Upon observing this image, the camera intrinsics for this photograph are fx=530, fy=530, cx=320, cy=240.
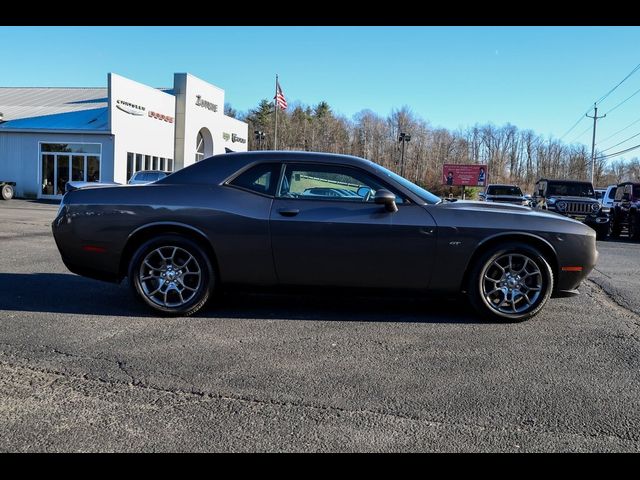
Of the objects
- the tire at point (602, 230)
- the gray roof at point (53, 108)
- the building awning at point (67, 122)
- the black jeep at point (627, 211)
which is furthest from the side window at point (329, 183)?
the gray roof at point (53, 108)

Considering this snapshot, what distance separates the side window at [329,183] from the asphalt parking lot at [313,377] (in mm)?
1180

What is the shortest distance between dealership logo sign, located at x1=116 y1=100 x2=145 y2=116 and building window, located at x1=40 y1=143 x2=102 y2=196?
7.61ft

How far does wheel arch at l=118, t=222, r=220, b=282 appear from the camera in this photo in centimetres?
498

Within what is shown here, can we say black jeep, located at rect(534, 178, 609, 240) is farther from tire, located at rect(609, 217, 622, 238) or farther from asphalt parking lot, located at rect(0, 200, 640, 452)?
asphalt parking lot, located at rect(0, 200, 640, 452)

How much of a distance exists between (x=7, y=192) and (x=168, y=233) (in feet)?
84.9

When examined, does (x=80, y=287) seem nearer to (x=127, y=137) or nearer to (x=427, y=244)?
(x=427, y=244)

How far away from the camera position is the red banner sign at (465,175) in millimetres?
48500

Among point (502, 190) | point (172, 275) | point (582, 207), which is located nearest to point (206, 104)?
point (502, 190)

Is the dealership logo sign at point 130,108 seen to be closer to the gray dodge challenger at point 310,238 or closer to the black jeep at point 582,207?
the black jeep at point 582,207

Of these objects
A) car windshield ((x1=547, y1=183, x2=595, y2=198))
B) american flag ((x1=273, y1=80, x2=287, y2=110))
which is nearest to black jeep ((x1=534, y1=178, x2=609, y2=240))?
car windshield ((x1=547, y1=183, x2=595, y2=198))

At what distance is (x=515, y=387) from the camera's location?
349 centimetres

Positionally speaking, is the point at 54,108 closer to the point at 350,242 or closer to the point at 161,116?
the point at 161,116
